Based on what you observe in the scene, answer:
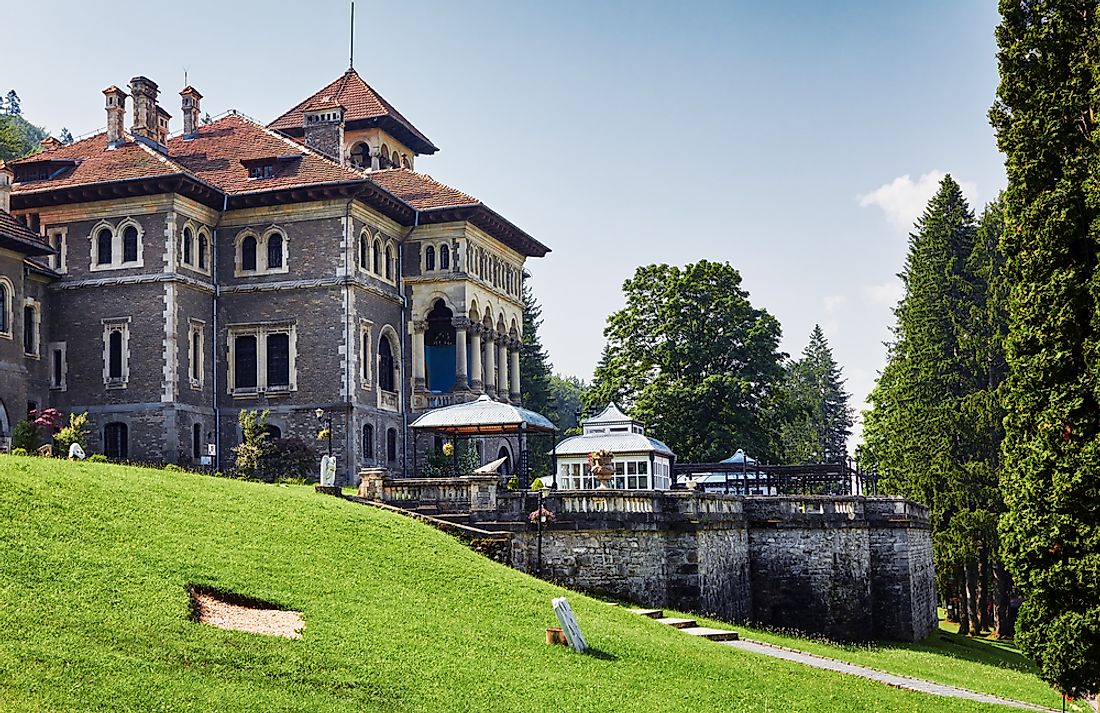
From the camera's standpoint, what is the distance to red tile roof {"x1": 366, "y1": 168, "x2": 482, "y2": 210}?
182 feet

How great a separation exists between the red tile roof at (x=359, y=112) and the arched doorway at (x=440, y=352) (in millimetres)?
10795

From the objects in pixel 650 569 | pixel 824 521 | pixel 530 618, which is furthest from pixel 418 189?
pixel 530 618

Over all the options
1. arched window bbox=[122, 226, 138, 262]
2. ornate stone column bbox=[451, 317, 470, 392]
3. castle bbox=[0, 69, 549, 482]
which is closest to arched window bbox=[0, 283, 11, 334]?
castle bbox=[0, 69, 549, 482]

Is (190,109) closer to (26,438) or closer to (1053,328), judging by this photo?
(26,438)

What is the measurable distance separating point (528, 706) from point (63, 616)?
6.21 meters

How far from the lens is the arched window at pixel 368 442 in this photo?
5109 centimetres

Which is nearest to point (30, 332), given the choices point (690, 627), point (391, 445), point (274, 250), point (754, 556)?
point (274, 250)

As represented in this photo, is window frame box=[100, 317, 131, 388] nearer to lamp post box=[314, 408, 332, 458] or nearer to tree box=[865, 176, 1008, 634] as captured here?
lamp post box=[314, 408, 332, 458]

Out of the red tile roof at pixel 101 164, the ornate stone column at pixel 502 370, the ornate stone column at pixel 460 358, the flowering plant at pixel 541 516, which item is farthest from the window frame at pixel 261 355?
the flowering plant at pixel 541 516

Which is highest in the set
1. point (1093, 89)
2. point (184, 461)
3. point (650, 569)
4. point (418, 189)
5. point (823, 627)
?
point (418, 189)

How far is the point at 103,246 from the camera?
49781mm

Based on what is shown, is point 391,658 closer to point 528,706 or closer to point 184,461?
point 528,706

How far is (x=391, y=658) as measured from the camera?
1873 cm

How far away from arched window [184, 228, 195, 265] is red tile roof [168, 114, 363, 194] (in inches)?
92.0
